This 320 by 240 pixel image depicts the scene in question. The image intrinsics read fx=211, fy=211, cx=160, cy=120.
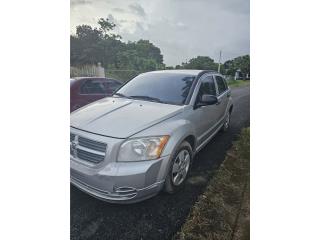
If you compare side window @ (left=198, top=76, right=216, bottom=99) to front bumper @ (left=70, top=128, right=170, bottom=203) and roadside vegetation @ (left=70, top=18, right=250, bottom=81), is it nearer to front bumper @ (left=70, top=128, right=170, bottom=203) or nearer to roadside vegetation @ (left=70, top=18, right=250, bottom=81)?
roadside vegetation @ (left=70, top=18, right=250, bottom=81)

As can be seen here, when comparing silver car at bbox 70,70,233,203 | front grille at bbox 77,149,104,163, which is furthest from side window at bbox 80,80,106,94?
front grille at bbox 77,149,104,163

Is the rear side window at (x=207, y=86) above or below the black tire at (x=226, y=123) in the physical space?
above

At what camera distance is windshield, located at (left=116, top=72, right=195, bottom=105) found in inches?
82.5

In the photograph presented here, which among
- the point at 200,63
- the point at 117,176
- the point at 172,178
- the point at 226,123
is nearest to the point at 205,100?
the point at 200,63

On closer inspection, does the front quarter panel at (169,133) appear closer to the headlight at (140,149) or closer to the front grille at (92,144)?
the headlight at (140,149)

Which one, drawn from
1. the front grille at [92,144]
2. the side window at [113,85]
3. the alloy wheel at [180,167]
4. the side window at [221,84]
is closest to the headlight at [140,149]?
the front grille at [92,144]

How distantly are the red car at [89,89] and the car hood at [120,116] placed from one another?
0.10 meters

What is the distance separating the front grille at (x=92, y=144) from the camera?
1.54 m

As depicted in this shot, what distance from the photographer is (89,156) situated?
63.1 inches

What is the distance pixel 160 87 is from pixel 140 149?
Result: 87 centimetres

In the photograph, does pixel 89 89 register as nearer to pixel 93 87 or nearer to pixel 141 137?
pixel 93 87
